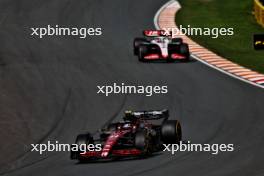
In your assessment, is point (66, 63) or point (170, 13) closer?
point (66, 63)

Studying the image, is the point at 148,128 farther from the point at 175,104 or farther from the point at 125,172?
the point at 175,104

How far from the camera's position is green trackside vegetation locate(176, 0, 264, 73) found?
35844 mm

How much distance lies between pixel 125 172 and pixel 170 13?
2470cm

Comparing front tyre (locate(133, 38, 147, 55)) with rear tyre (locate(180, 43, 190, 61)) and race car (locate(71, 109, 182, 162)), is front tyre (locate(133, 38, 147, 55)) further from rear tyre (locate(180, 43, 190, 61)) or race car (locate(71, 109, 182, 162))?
race car (locate(71, 109, 182, 162))

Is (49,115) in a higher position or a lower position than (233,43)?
lower

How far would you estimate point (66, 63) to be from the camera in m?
33.5

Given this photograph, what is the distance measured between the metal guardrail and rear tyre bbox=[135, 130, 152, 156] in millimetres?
21058

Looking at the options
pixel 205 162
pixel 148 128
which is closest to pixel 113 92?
pixel 148 128

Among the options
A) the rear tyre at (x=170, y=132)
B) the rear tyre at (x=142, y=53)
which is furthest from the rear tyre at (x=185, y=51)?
the rear tyre at (x=170, y=132)

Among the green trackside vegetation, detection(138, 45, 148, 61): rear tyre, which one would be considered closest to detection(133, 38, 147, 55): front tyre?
detection(138, 45, 148, 61): rear tyre

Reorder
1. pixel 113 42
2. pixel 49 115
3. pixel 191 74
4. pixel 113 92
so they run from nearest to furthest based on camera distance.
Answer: pixel 49 115, pixel 113 92, pixel 191 74, pixel 113 42

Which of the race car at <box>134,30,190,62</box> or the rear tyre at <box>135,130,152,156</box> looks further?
the race car at <box>134,30,190,62</box>

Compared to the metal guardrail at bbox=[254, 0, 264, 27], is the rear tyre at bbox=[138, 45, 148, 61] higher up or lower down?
lower down

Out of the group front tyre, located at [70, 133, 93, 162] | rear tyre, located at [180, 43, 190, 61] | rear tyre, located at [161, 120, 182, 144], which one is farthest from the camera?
rear tyre, located at [180, 43, 190, 61]
